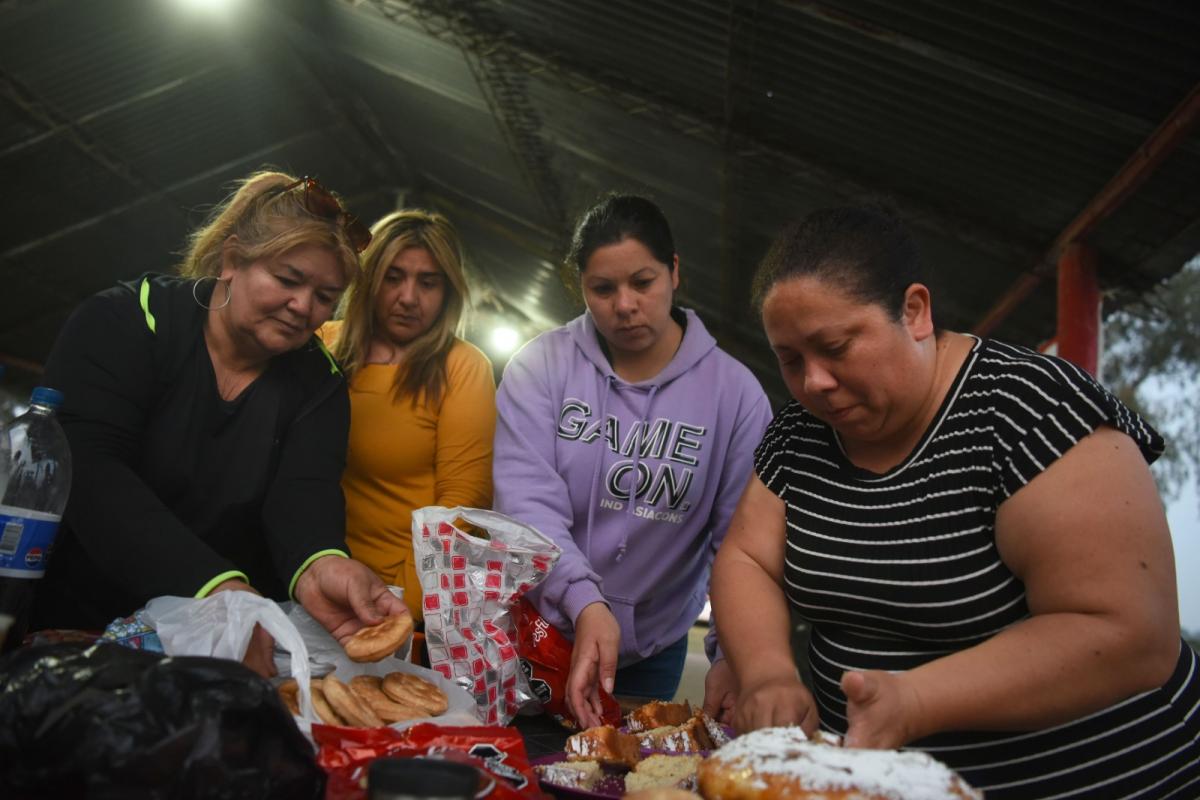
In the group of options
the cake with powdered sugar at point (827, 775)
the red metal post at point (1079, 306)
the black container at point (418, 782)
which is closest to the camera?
the black container at point (418, 782)

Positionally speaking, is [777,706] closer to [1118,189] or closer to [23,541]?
[23,541]

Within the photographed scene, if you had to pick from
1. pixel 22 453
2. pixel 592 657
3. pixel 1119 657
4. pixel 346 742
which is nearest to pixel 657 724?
pixel 592 657

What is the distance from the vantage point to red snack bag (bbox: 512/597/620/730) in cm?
209

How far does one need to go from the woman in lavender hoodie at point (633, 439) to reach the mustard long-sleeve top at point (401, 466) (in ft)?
0.87

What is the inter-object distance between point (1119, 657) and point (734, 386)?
144 centimetres

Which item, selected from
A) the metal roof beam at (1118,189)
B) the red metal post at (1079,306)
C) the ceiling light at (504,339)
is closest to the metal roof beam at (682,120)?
the metal roof beam at (1118,189)

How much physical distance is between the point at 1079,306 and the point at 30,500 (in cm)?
472

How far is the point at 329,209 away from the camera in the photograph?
2.34 m

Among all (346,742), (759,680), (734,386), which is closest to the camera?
(346,742)

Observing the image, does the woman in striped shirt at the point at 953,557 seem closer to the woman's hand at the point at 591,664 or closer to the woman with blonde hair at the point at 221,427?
the woman's hand at the point at 591,664

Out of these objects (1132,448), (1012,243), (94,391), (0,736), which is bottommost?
(0,736)

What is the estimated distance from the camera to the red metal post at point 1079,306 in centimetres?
475

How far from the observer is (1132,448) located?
1.44 metres

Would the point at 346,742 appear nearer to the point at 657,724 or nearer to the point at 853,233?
the point at 657,724
